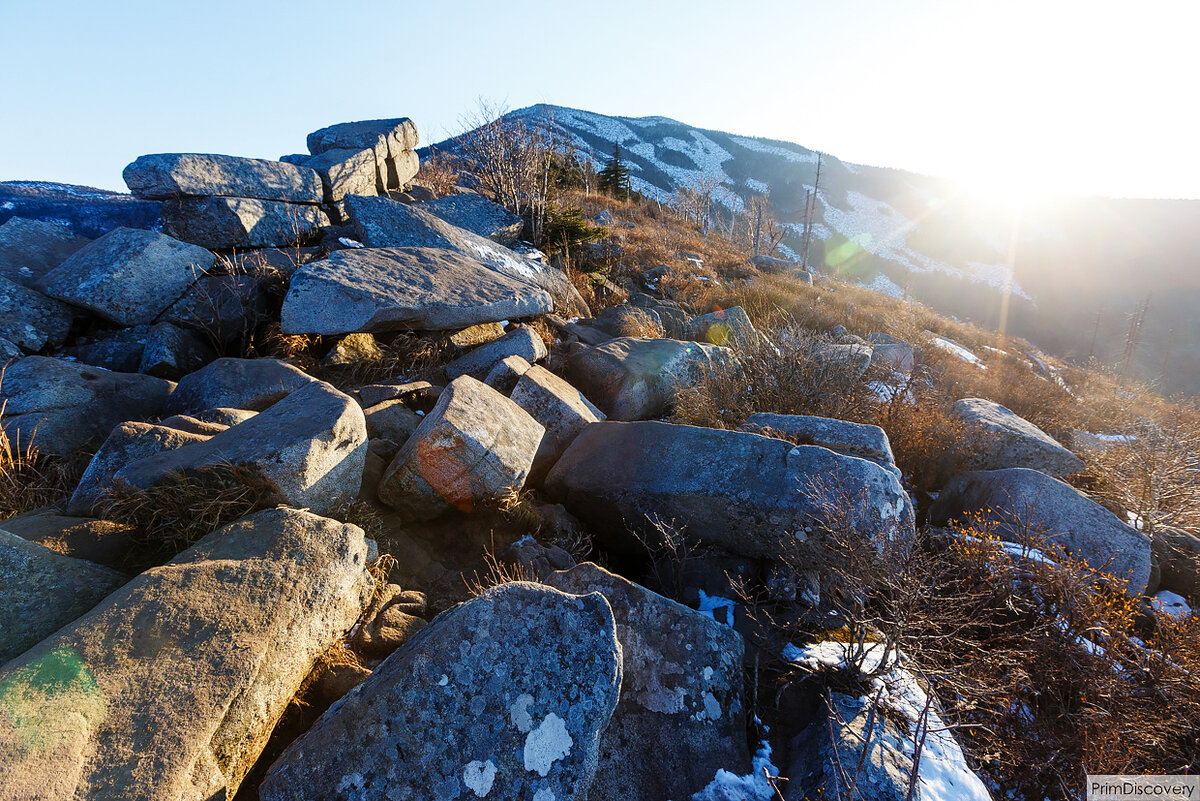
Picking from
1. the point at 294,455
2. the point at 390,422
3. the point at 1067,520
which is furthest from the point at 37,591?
the point at 1067,520

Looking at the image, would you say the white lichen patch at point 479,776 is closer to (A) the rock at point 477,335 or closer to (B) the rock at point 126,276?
(A) the rock at point 477,335

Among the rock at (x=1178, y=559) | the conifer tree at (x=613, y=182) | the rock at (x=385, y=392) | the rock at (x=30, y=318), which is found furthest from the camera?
the conifer tree at (x=613, y=182)

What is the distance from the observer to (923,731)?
6.88 ft

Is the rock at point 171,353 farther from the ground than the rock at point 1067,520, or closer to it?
farther from the ground

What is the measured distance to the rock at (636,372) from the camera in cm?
561

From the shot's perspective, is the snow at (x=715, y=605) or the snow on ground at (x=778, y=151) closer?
the snow at (x=715, y=605)

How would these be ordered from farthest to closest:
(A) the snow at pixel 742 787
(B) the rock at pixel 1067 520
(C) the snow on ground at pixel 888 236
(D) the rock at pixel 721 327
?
(C) the snow on ground at pixel 888 236
(D) the rock at pixel 721 327
(B) the rock at pixel 1067 520
(A) the snow at pixel 742 787

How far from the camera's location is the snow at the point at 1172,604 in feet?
12.6

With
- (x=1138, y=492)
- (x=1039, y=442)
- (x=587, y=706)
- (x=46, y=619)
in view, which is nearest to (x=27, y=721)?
(x=46, y=619)

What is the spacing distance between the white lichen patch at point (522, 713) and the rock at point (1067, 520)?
3.62 m

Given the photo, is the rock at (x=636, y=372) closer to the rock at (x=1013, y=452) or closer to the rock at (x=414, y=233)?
the rock at (x=414, y=233)

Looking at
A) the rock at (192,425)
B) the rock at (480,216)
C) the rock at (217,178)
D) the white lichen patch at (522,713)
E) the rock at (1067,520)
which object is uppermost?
the rock at (217,178)

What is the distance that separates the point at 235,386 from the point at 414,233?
3165mm

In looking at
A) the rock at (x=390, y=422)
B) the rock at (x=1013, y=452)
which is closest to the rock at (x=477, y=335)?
the rock at (x=390, y=422)
